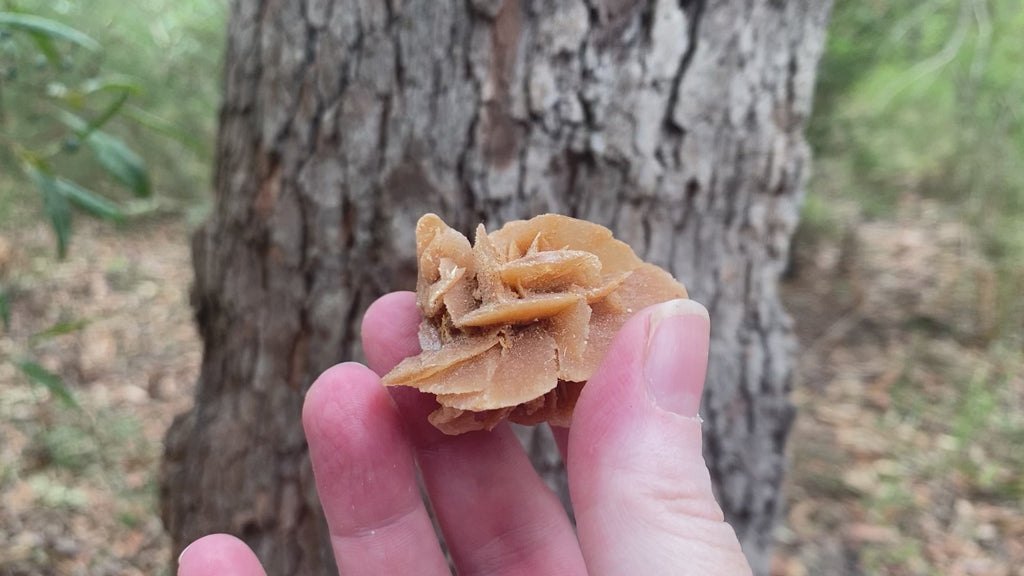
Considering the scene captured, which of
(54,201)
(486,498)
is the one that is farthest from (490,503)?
(54,201)

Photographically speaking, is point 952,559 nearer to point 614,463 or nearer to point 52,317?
point 614,463

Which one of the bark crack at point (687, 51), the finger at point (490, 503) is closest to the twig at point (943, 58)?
the bark crack at point (687, 51)

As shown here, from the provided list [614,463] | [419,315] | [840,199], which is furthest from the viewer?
[840,199]

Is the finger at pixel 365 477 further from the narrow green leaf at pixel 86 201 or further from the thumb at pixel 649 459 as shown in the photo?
the narrow green leaf at pixel 86 201

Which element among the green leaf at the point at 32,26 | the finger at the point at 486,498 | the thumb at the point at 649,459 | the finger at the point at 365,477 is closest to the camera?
the thumb at the point at 649,459

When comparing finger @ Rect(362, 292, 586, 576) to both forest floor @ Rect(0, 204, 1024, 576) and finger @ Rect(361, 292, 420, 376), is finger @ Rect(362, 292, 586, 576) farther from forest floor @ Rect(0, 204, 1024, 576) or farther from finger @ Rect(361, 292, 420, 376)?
forest floor @ Rect(0, 204, 1024, 576)

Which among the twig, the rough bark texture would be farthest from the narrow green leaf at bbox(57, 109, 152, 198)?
the twig

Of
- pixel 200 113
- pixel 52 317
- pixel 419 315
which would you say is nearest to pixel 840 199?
pixel 419 315
